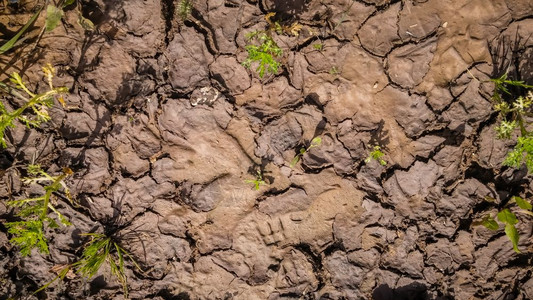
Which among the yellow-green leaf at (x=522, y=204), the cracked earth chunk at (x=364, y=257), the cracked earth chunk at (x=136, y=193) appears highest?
the yellow-green leaf at (x=522, y=204)

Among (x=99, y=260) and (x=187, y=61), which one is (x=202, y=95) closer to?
(x=187, y=61)

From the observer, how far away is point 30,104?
2.31 metres

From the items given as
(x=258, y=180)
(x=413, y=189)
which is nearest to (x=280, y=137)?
(x=258, y=180)

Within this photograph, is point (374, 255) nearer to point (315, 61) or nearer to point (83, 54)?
point (315, 61)

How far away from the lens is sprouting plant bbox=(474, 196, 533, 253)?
2.52 meters

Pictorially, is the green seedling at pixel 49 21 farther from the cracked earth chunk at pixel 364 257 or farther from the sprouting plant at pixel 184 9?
the cracked earth chunk at pixel 364 257

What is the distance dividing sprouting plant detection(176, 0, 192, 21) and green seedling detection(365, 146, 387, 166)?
186cm

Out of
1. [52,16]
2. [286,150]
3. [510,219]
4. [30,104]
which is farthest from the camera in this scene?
[286,150]

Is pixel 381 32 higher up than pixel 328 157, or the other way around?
pixel 381 32

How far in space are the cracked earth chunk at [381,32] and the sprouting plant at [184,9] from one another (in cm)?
137

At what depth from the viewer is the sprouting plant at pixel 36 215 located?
7.93 feet

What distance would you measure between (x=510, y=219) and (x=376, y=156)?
115 centimetres

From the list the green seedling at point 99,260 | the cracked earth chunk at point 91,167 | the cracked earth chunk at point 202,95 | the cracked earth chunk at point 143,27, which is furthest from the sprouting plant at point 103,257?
the cracked earth chunk at point 143,27

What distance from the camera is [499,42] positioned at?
8.23ft
